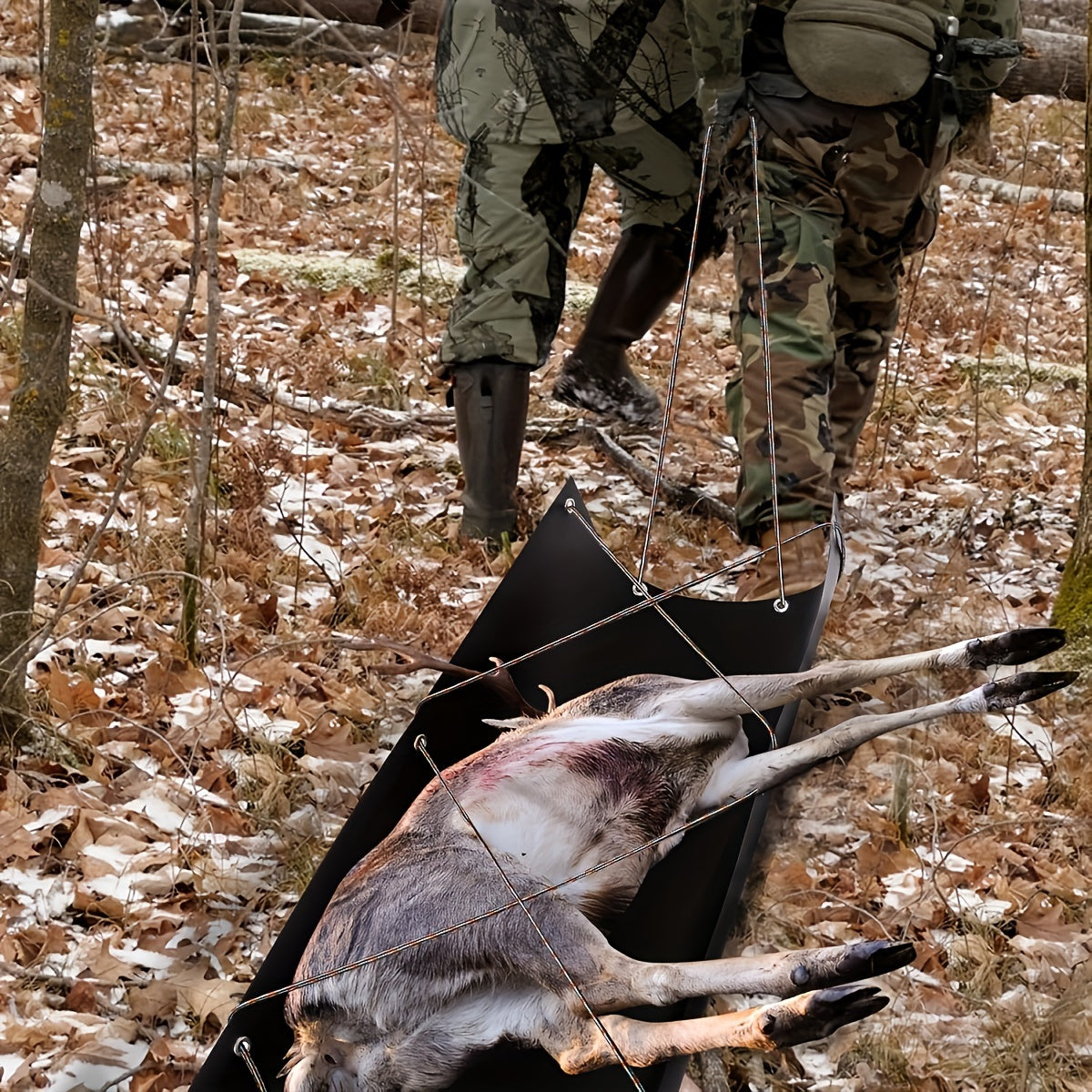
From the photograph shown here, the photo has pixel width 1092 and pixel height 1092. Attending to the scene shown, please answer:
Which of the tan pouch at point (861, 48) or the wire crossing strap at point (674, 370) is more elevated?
the tan pouch at point (861, 48)

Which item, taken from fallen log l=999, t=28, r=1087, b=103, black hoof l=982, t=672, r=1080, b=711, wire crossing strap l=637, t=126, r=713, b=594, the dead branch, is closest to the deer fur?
black hoof l=982, t=672, r=1080, b=711

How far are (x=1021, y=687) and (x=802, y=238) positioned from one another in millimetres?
1328

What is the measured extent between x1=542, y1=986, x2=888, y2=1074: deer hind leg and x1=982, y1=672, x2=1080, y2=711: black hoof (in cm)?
34

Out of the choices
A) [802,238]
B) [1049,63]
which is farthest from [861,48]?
[1049,63]

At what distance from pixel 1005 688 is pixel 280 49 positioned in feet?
20.8

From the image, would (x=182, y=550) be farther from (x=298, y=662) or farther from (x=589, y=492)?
(x=589, y=492)

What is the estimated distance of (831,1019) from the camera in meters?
1.16

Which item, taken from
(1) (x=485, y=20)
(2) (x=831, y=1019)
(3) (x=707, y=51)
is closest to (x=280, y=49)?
(1) (x=485, y=20)

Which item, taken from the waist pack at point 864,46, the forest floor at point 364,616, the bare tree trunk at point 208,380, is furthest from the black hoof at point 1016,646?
the bare tree trunk at point 208,380

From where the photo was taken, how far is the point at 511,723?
1.69 m

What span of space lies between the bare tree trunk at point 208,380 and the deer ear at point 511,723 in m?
1.05

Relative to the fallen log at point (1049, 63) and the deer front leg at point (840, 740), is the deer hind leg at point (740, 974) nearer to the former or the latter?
the deer front leg at point (840, 740)

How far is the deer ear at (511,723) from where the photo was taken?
65.9 inches

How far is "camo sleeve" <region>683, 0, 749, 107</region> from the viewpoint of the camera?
2.34 m
